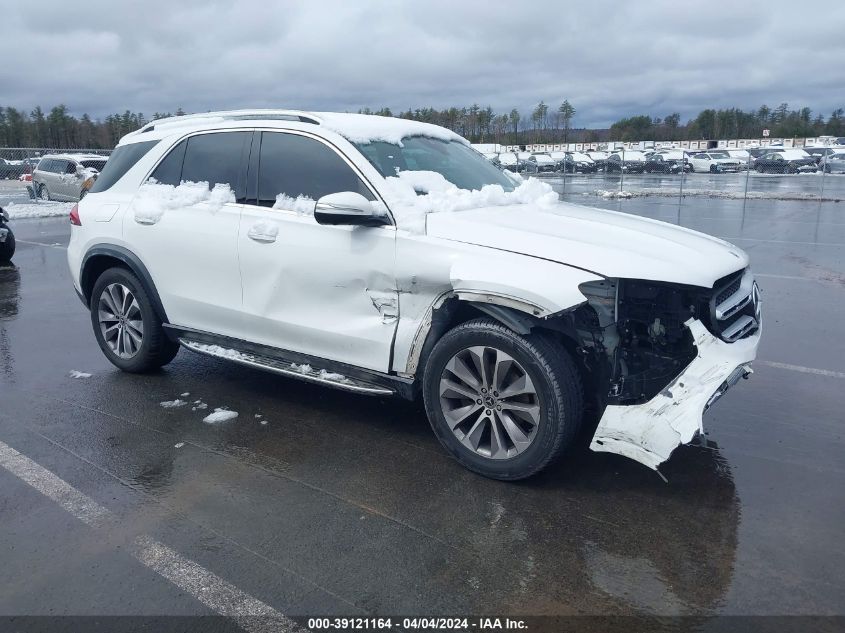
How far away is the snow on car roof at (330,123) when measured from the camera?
4.70 meters

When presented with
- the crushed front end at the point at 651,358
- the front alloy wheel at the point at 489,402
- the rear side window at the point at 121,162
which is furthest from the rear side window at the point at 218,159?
the crushed front end at the point at 651,358

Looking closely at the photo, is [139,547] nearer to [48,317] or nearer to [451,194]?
[451,194]

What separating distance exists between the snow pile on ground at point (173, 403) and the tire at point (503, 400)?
2.07m

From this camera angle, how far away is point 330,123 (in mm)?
4699

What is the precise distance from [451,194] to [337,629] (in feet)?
8.66

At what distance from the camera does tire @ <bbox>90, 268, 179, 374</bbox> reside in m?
5.55

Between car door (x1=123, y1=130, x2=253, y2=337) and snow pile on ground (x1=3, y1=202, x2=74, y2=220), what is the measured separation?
1746cm

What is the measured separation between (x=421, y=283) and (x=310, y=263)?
2.65ft

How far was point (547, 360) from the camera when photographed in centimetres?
365

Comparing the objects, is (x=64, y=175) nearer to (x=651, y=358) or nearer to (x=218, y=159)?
(x=218, y=159)

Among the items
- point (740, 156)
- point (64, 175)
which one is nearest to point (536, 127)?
point (740, 156)

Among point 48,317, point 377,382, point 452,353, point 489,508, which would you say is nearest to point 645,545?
point 489,508

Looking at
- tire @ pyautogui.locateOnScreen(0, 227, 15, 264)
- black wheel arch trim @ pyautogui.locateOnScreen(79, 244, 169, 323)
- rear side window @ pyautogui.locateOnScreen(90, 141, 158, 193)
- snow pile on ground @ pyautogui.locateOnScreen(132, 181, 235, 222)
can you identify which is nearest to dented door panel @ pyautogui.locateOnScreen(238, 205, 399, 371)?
snow pile on ground @ pyautogui.locateOnScreen(132, 181, 235, 222)

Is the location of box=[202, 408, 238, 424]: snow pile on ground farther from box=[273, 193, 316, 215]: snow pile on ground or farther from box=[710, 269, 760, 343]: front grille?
box=[710, 269, 760, 343]: front grille
